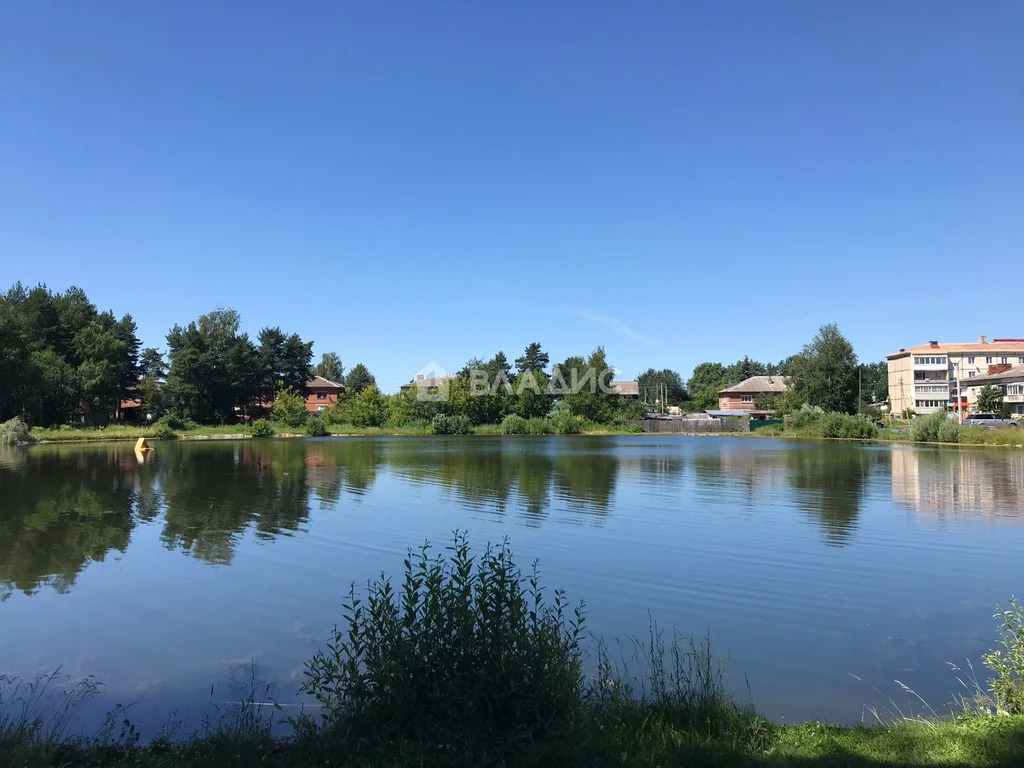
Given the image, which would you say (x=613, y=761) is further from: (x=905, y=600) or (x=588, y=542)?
(x=588, y=542)

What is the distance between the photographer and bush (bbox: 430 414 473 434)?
7925 cm

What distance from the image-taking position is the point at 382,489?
24.1 metres

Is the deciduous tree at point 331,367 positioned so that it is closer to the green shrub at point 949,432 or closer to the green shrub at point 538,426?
the green shrub at point 538,426

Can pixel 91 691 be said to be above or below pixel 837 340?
below

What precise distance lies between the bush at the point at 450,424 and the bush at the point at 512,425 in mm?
4727

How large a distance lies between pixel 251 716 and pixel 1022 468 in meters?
36.6

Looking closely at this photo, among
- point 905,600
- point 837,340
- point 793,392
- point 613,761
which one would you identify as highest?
point 837,340

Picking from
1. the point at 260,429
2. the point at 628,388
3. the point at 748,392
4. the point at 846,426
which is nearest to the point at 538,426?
the point at 260,429

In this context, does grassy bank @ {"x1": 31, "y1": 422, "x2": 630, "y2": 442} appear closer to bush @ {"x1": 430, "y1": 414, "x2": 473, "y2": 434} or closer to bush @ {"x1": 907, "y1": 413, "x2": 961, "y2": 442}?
bush @ {"x1": 430, "y1": 414, "x2": 473, "y2": 434}

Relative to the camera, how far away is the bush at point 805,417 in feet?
216

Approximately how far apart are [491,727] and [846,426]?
205 ft

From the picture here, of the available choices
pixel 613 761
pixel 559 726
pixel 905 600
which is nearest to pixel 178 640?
pixel 559 726

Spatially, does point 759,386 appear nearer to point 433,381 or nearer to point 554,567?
point 433,381

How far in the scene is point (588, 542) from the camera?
1454 centimetres
